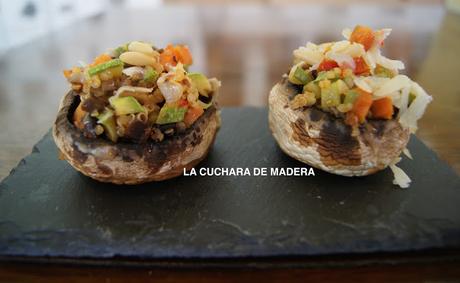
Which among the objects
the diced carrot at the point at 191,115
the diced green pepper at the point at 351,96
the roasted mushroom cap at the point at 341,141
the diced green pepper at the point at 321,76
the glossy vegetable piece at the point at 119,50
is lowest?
the roasted mushroom cap at the point at 341,141

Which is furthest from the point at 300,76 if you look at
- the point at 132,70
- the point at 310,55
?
the point at 132,70

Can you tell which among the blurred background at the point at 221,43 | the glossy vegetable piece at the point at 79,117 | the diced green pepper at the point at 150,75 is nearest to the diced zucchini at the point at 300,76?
the diced green pepper at the point at 150,75

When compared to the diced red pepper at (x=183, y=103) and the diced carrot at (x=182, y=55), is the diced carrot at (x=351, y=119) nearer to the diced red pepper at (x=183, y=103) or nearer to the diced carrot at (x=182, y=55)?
the diced red pepper at (x=183, y=103)

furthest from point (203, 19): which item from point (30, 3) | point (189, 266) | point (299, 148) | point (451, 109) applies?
point (189, 266)

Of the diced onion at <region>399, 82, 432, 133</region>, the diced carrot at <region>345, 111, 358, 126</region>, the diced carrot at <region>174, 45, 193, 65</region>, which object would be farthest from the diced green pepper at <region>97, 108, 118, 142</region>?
the diced onion at <region>399, 82, 432, 133</region>

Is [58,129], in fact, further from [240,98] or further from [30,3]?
[30,3]

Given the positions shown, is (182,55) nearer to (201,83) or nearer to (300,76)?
(201,83)
